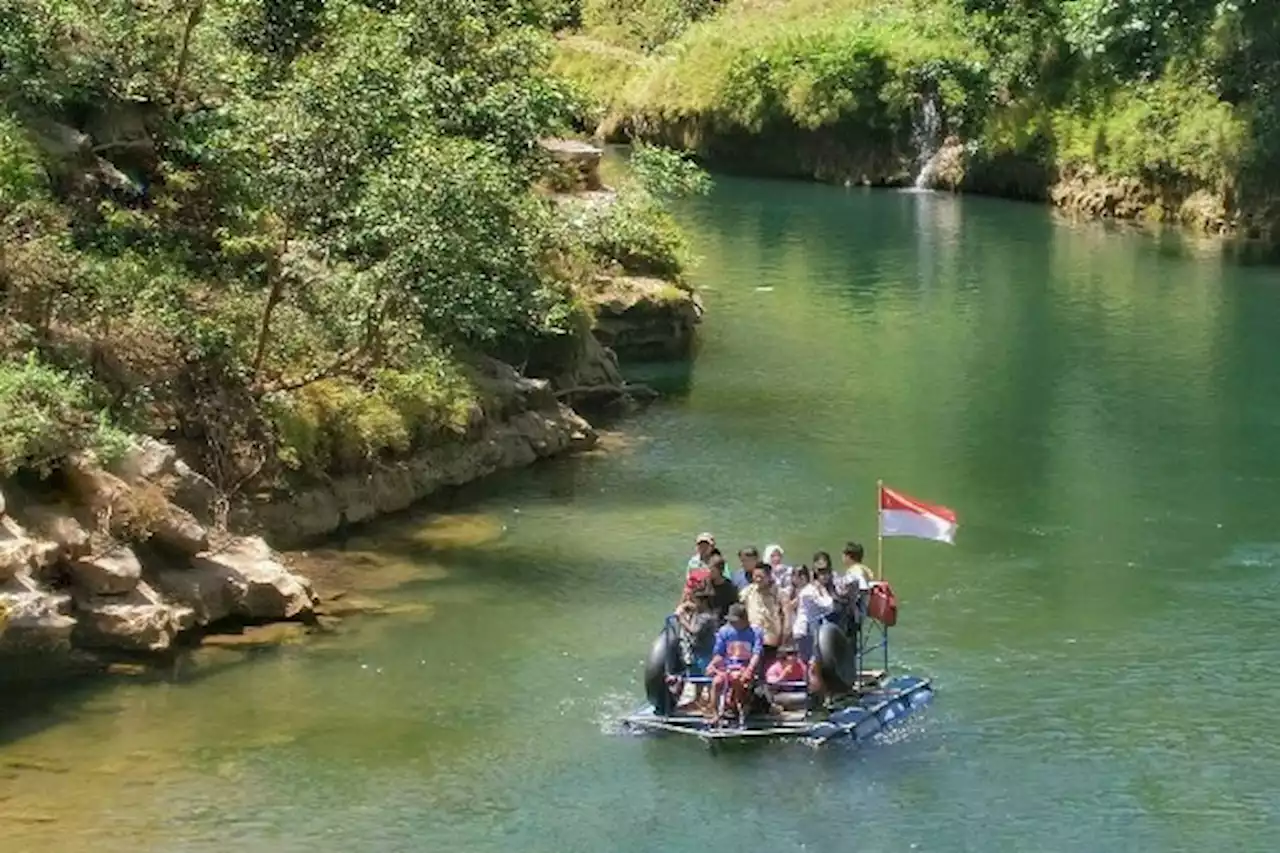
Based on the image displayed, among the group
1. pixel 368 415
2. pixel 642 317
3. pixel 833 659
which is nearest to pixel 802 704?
pixel 833 659

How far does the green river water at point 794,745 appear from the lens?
23.2m

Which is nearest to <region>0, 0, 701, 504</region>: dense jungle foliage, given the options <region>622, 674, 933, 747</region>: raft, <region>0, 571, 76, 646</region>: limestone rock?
<region>0, 571, 76, 646</region>: limestone rock

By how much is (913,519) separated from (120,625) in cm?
1085

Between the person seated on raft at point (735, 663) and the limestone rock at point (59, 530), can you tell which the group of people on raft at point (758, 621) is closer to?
the person seated on raft at point (735, 663)

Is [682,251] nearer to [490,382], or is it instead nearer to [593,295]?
[593,295]

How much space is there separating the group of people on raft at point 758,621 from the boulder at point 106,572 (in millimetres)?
7549

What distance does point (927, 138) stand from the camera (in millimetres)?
92188

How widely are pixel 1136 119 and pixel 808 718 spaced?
6033cm

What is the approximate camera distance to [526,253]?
37.8 meters

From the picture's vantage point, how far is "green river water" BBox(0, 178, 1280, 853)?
23156mm

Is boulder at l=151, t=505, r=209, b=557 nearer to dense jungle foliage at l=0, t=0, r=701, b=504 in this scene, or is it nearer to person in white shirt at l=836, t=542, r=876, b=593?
dense jungle foliage at l=0, t=0, r=701, b=504

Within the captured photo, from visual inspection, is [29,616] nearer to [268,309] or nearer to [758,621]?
[268,309]

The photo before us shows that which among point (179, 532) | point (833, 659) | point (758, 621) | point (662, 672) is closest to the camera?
point (662, 672)

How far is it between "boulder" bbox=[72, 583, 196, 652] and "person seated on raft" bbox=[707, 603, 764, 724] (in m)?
7.64
